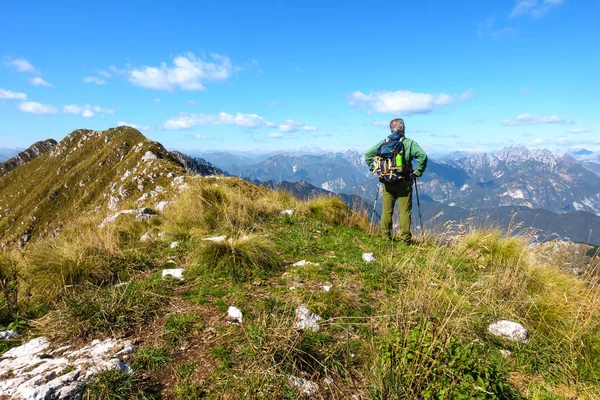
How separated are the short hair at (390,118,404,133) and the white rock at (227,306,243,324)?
313 inches

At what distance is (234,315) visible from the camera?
4742mm

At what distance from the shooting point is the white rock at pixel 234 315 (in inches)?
182

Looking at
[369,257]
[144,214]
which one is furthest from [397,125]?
[144,214]

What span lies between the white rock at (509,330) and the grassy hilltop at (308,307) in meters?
0.12

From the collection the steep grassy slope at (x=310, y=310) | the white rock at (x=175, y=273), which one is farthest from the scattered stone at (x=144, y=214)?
the white rock at (x=175, y=273)

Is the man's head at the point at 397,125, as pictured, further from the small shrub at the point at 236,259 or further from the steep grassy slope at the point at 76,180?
the steep grassy slope at the point at 76,180

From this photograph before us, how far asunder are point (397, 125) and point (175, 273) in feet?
26.7

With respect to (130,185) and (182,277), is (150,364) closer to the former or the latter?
(182,277)

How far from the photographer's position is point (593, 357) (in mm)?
4184

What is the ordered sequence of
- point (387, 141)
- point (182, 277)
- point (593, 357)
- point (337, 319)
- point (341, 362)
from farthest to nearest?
point (387, 141)
point (182, 277)
point (337, 319)
point (593, 357)
point (341, 362)

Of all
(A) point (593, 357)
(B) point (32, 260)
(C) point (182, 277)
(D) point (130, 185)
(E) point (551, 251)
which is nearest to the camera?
(A) point (593, 357)

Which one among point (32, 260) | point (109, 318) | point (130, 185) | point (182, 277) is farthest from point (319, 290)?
point (130, 185)

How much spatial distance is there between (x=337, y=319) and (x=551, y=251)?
6921mm

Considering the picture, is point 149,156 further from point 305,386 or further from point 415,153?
point 305,386
